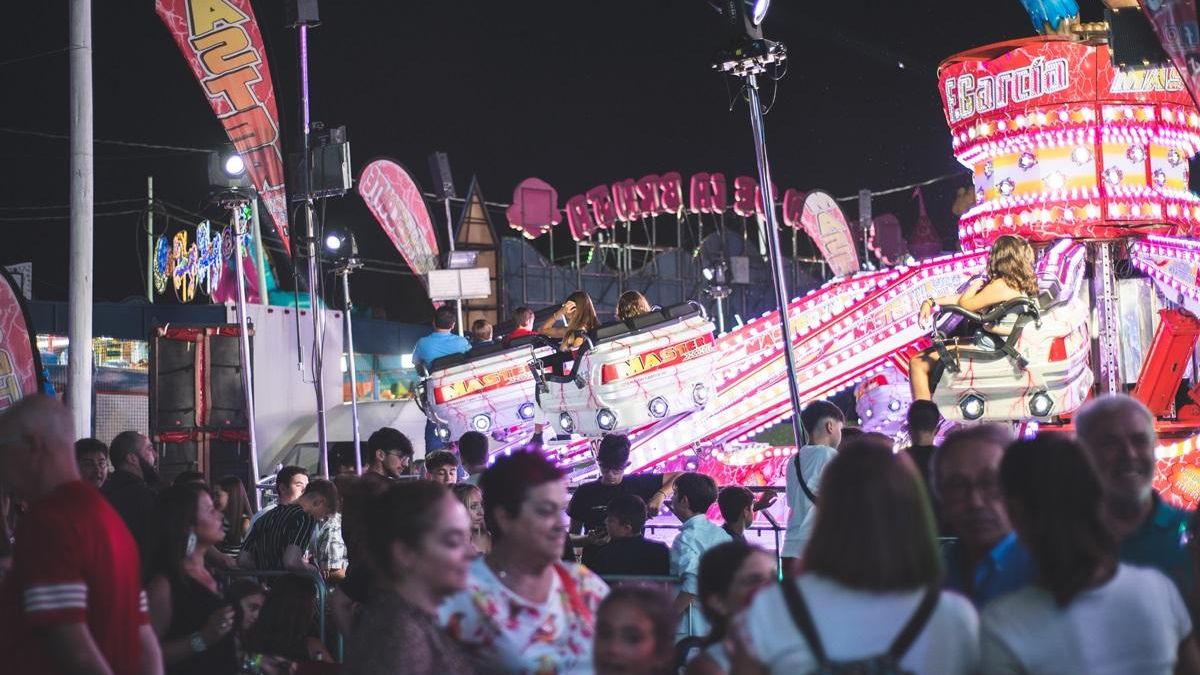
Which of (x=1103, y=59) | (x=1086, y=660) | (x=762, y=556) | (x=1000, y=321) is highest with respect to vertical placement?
(x=1103, y=59)

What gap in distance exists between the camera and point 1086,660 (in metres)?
3.36

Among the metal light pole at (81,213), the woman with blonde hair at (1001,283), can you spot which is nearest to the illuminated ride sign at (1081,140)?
the woman with blonde hair at (1001,283)

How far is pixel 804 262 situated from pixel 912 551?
45121 millimetres

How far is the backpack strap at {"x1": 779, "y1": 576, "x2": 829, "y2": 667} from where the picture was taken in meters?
3.13

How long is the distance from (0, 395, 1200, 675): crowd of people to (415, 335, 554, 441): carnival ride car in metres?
7.54

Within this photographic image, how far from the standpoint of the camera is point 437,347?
14.0 m

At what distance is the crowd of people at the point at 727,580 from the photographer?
320 centimetres

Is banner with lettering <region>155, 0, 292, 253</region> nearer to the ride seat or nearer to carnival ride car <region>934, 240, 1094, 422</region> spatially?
the ride seat

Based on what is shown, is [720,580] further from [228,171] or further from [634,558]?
[228,171]

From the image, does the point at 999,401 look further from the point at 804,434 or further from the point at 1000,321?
the point at 804,434

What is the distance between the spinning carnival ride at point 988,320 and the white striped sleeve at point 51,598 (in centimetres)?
857

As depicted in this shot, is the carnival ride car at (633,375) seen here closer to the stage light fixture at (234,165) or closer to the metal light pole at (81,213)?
the stage light fixture at (234,165)

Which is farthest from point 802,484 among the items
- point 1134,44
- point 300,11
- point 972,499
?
point 300,11

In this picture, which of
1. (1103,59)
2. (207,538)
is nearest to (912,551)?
(207,538)
